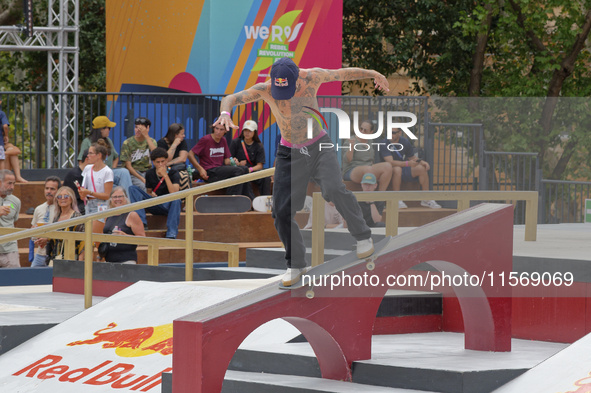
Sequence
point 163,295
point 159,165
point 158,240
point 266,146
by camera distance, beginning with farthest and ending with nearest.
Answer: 1. point 266,146
2. point 159,165
3. point 158,240
4. point 163,295

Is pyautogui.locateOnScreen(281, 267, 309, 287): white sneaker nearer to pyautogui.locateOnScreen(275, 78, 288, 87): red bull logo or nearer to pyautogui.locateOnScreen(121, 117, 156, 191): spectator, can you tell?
pyautogui.locateOnScreen(275, 78, 288, 87): red bull logo

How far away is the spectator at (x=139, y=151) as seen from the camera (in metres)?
13.3

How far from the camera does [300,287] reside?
241 inches

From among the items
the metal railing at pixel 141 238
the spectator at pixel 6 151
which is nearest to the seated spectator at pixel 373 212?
the metal railing at pixel 141 238

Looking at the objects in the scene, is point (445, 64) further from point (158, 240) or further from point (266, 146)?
point (158, 240)

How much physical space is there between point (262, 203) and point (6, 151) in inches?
145

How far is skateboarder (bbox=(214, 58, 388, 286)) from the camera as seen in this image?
6324mm

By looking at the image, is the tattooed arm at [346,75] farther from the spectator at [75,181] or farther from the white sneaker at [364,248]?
the spectator at [75,181]

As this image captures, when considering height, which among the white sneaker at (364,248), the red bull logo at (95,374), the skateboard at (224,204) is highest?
the white sneaker at (364,248)

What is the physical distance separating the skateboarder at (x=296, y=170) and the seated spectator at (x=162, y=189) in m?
6.06

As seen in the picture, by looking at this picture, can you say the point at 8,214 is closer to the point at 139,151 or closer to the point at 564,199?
the point at 139,151

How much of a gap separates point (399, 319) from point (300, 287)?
167cm

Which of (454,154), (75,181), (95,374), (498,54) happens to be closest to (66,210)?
(75,181)

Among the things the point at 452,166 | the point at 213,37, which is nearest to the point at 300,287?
the point at 452,166
